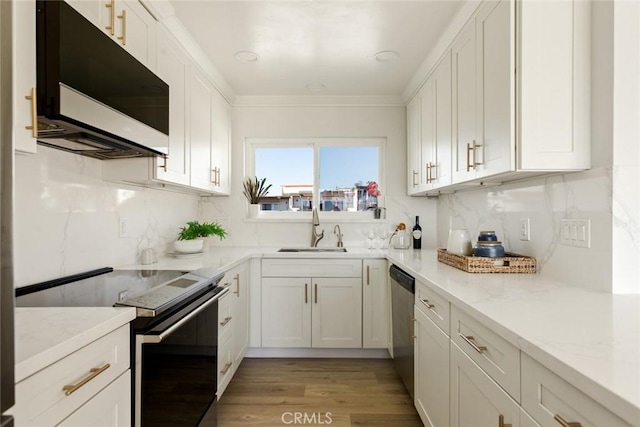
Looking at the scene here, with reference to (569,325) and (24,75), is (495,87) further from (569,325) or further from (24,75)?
(24,75)

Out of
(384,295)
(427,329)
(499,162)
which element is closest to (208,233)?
(384,295)

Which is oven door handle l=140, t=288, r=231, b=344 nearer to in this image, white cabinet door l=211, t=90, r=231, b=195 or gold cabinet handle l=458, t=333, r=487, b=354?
gold cabinet handle l=458, t=333, r=487, b=354

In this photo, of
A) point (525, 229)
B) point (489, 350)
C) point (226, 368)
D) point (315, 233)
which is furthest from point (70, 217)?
point (525, 229)

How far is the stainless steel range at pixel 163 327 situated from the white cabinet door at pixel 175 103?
630 mm

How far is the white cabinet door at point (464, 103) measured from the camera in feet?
5.66

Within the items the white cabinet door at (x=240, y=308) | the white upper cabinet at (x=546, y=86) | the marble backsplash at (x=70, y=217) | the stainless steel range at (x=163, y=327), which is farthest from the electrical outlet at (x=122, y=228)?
the white upper cabinet at (x=546, y=86)

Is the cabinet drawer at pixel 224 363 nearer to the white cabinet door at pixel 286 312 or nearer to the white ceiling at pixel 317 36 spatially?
the white cabinet door at pixel 286 312

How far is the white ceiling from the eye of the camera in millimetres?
1825

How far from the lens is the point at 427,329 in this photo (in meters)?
1.65

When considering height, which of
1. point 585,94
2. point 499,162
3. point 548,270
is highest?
point 585,94

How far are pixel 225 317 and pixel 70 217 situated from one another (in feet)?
3.37

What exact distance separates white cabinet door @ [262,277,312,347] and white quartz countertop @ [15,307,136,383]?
1654 mm

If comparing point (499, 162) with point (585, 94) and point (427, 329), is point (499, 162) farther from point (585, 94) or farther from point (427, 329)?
point (427, 329)

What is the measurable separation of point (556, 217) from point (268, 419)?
6.25 feet
